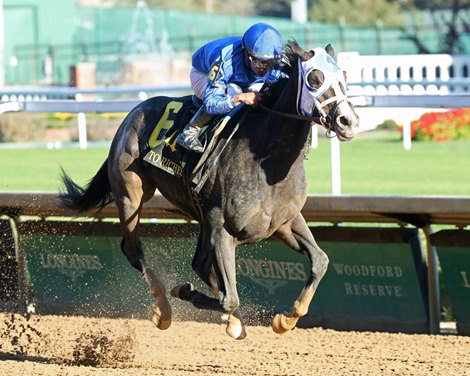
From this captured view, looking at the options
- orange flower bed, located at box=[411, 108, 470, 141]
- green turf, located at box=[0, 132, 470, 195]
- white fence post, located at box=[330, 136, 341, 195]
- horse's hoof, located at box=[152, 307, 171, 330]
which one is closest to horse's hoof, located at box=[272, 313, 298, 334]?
horse's hoof, located at box=[152, 307, 171, 330]

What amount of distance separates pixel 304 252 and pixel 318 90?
117 cm

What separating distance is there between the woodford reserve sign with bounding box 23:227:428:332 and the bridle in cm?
214

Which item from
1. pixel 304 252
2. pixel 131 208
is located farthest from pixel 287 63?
pixel 131 208

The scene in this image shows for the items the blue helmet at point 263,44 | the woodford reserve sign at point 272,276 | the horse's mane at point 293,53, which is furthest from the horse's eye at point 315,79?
the woodford reserve sign at point 272,276

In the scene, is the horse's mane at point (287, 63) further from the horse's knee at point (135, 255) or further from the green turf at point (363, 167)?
Result: the green turf at point (363, 167)

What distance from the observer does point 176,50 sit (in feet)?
130

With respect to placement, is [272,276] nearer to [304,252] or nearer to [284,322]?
[304,252]

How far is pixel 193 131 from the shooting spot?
19.4 ft

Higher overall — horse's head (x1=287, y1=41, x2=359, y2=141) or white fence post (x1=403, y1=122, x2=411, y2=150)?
horse's head (x1=287, y1=41, x2=359, y2=141)

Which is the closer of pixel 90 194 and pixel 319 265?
pixel 319 265

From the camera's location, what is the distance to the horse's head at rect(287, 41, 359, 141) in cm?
501

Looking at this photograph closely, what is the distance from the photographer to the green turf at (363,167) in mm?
12195

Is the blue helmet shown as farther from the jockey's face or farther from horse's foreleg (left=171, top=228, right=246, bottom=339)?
horse's foreleg (left=171, top=228, right=246, bottom=339)

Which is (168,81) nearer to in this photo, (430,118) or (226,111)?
(430,118)
